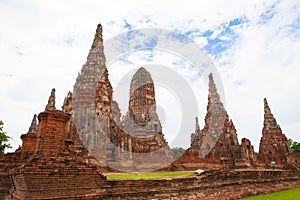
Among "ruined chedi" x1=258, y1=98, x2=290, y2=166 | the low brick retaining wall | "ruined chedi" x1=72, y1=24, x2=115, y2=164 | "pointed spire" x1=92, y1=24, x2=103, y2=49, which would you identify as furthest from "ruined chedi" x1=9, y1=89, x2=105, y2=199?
"ruined chedi" x1=258, y1=98, x2=290, y2=166

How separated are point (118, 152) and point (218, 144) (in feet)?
47.9

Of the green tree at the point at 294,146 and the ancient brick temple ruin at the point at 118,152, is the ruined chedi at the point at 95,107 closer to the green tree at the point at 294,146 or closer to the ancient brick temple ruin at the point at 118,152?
the ancient brick temple ruin at the point at 118,152

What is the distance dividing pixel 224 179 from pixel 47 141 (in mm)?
7963

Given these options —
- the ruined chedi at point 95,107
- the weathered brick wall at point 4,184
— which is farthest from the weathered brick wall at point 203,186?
the ruined chedi at point 95,107

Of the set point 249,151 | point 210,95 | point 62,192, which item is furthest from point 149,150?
point 62,192

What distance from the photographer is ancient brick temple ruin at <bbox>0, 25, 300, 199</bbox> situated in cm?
621

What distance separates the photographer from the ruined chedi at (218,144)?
80.7ft

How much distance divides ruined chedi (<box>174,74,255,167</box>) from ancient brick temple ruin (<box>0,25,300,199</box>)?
12 cm

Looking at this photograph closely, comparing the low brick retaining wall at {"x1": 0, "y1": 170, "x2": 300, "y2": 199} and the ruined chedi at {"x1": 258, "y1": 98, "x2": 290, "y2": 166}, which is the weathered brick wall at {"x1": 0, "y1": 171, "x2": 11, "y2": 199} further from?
the ruined chedi at {"x1": 258, "y1": 98, "x2": 290, "y2": 166}

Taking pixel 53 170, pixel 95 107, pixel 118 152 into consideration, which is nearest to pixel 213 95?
pixel 118 152

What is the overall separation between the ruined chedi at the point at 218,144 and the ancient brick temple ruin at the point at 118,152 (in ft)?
0.39

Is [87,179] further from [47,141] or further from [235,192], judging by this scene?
[235,192]

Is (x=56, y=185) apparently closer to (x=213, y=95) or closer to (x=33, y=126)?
(x=33, y=126)

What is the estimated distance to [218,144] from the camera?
1265 inches
